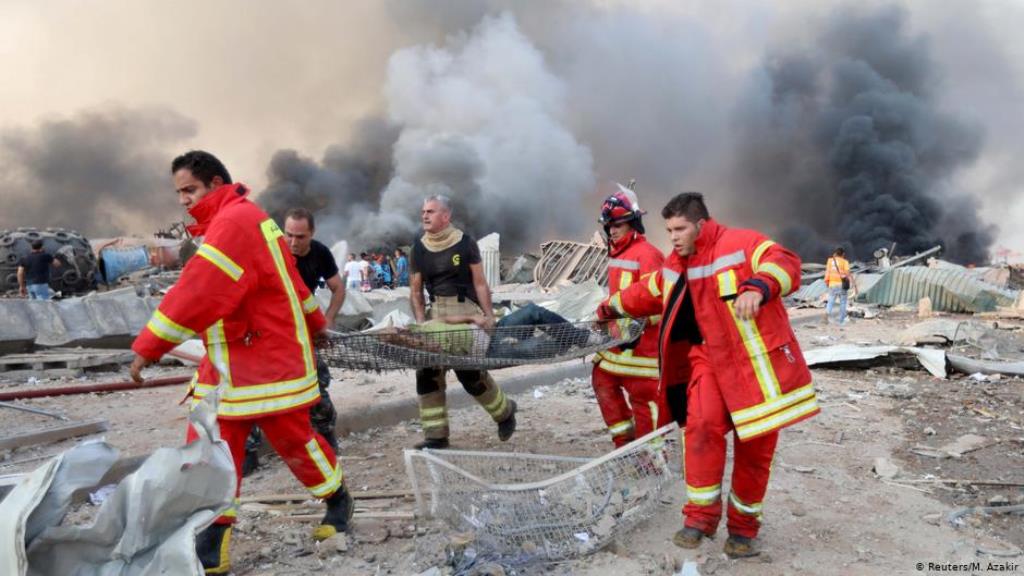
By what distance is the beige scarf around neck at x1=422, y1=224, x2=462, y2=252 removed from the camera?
15.4ft

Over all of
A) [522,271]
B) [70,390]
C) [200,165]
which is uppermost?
[200,165]

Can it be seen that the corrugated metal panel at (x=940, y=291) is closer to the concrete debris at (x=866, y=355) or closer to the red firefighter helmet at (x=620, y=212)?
the concrete debris at (x=866, y=355)

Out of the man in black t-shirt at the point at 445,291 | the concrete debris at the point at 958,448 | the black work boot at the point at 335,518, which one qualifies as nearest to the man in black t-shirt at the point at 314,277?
the man in black t-shirt at the point at 445,291

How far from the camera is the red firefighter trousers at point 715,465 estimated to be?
122 inches

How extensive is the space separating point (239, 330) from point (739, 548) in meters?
2.35

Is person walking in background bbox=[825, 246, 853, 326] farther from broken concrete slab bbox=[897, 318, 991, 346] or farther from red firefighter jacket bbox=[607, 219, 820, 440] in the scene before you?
red firefighter jacket bbox=[607, 219, 820, 440]

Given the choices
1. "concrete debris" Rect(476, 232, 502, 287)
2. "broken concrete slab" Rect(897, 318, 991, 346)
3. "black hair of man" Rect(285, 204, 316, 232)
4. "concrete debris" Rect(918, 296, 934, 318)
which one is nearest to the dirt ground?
"black hair of man" Rect(285, 204, 316, 232)

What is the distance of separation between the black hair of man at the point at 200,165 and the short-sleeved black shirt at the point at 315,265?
4.86 ft

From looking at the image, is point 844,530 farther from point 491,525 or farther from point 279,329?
point 279,329

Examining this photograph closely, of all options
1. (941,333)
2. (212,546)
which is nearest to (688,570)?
(212,546)

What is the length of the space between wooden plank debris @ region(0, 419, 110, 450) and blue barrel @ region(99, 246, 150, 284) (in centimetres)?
1710

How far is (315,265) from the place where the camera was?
4.67 meters

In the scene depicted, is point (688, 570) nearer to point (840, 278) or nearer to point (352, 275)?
point (840, 278)

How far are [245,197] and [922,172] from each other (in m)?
43.9
